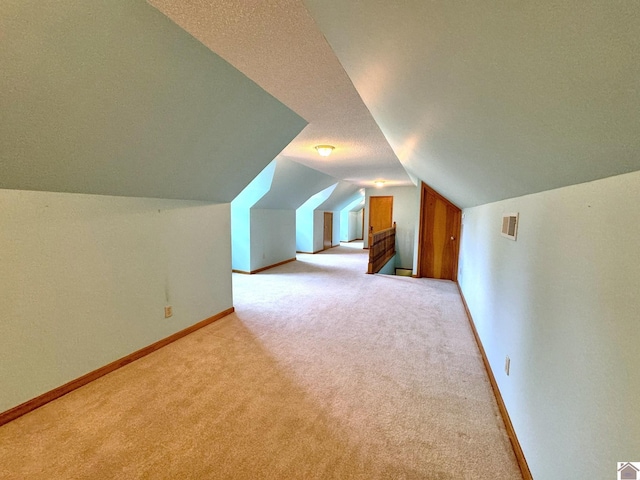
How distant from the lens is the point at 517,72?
28.1 inches

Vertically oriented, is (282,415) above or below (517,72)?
below

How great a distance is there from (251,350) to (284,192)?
150 inches

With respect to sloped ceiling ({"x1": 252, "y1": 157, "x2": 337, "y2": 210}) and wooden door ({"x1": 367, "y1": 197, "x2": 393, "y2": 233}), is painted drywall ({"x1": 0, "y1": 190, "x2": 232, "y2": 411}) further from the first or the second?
wooden door ({"x1": 367, "y1": 197, "x2": 393, "y2": 233})

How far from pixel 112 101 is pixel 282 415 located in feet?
6.61

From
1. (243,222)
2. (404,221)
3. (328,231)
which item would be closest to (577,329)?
(243,222)

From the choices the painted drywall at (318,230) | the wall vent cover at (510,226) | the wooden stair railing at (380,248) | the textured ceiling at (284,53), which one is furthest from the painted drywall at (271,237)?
the wall vent cover at (510,226)

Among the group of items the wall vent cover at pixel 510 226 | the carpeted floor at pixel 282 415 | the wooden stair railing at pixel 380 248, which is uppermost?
the wall vent cover at pixel 510 226

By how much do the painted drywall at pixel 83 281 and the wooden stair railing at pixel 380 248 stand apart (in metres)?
3.72

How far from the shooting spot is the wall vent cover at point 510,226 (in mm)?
1685

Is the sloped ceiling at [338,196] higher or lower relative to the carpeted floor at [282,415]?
higher

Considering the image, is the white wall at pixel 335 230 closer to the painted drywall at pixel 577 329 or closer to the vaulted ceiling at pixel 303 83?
the vaulted ceiling at pixel 303 83

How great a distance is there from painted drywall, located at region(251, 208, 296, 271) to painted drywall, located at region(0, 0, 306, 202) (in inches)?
134

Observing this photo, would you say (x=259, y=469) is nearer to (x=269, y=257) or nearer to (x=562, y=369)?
(x=562, y=369)

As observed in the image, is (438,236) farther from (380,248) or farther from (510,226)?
(510,226)
